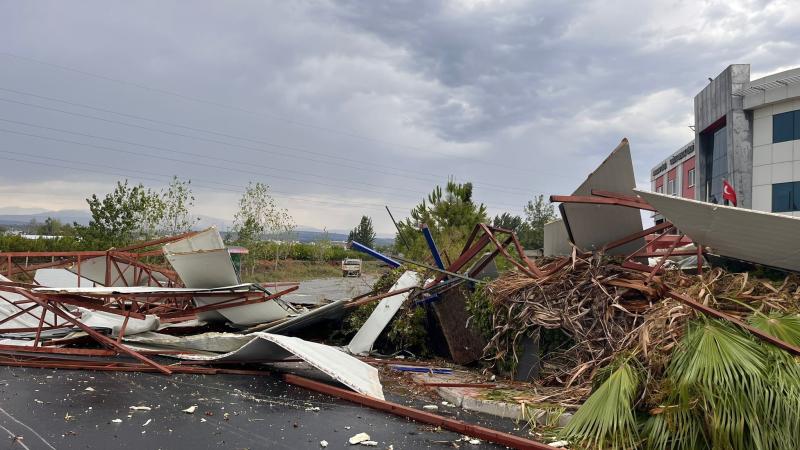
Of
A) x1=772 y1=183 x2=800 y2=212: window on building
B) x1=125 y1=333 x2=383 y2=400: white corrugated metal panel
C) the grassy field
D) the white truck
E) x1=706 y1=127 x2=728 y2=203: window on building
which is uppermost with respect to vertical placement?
x1=706 y1=127 x2=728 y2=203: window on building

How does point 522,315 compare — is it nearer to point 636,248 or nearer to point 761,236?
point 636,248

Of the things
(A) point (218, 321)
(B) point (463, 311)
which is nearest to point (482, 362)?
(B) point (463, 311)

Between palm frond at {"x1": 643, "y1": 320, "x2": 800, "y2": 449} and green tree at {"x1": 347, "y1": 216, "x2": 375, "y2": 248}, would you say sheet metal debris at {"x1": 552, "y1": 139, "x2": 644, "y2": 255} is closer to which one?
palm frond at {"x1": 643, "y1": 320, "x2": 800, "y2": 449}

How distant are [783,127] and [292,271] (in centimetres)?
3206

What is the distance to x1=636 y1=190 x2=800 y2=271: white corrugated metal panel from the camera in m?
5.34

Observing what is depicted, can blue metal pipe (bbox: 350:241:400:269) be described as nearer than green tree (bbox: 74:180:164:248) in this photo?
Yes

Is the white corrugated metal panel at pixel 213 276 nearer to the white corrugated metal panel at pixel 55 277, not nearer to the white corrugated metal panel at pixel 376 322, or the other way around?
the white corrugated metal panel at pixel 376 322

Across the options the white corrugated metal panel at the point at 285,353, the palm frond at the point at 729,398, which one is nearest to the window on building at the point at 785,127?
Result: the palm frond at the point at 729,398

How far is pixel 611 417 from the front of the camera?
14.6ft

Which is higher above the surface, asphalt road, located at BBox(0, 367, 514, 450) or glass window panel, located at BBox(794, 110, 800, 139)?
glass window panel, located at BBox(794, 110, 800, 139)

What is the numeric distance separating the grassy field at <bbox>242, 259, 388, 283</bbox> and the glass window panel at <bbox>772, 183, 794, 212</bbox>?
89.3 ft

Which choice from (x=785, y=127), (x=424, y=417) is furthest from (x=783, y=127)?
(x=424, y=417)

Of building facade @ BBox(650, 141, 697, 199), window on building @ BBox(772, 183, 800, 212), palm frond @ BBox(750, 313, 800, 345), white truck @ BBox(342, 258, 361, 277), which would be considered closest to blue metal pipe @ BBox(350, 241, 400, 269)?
white truck @ BBox(342, 258, 361, 277)

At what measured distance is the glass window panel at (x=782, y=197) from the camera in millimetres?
29241
